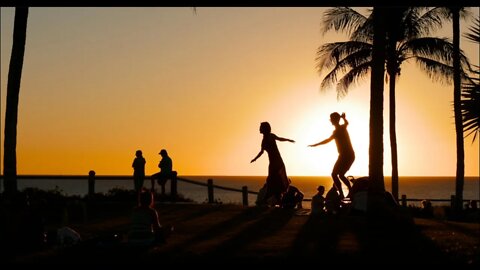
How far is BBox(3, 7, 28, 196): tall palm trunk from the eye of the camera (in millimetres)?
22234

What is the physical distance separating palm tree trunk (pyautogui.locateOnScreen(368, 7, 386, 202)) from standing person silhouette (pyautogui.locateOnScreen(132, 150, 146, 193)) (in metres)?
12.3

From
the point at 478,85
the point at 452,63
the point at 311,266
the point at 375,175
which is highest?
the point at 452,63

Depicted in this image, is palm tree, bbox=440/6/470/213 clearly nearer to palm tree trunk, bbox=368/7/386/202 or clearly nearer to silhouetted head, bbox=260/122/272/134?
silhouetted head, bbox=260/122/272/134

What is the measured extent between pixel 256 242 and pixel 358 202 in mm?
4647

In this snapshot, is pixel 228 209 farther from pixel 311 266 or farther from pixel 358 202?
pixel 311 266

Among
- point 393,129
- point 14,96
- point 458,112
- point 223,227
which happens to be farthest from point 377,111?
point 393,129

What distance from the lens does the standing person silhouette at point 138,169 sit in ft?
103

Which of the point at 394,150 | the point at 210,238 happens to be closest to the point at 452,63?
the point at 394,150

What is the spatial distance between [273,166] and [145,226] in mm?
8415

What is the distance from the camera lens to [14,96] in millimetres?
22672

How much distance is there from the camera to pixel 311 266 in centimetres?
1455

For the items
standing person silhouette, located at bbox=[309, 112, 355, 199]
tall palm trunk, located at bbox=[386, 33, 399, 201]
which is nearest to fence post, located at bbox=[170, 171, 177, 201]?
standing person silhouette, located at bbox=[309, 112, 355, 199]

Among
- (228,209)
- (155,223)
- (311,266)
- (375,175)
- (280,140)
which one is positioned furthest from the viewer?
(228,209)

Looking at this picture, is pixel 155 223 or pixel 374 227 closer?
pixel 155 223
